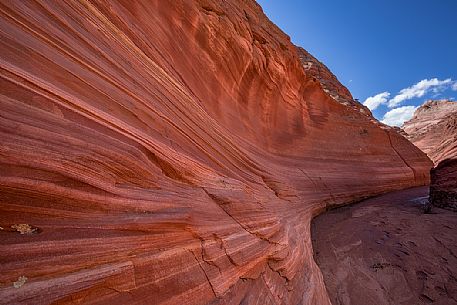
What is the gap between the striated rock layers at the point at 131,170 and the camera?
5.40 feet

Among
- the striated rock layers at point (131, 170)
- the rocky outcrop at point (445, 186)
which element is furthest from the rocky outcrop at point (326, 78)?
the striated rock layers at point (131, 170)

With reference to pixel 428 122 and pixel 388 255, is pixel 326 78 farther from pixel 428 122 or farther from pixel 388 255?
pixel 428 122

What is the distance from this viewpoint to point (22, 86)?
5.82ft

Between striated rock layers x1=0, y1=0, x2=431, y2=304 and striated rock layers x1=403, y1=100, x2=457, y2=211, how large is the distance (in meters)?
7.02

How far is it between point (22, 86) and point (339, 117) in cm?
1123

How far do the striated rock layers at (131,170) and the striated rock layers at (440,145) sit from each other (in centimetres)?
702

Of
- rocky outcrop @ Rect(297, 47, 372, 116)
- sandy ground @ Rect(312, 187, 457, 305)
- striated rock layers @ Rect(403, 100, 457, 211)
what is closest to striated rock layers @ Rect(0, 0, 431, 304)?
sandy ground @ Rect(312, 187, 457, 305)

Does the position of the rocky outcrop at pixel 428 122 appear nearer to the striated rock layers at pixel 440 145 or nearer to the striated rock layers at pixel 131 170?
the striated rock layers at pixel 440 145

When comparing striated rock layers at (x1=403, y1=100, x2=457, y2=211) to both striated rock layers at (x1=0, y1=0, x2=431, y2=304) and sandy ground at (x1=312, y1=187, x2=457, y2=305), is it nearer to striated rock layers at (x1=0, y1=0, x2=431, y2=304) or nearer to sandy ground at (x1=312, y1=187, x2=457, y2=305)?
sandy ground at (x1=312, y1=187, x2=457, y2=305)

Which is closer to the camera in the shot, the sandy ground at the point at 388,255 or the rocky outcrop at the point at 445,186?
the sandy ground at the point at 388,255

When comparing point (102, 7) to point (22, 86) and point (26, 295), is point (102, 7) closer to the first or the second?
point (22, 86)

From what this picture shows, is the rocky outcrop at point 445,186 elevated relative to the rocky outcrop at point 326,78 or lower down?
lower down

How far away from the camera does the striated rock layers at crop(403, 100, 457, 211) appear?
9.60m

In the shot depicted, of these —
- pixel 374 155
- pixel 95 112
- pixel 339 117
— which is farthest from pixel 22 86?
pixel 374 155
